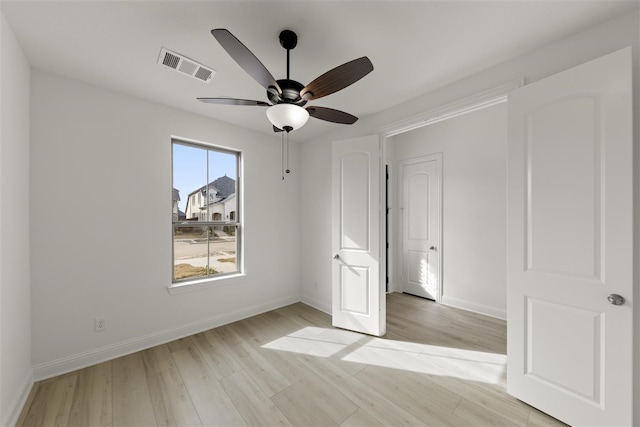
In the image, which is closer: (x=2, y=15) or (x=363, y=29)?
(x=2, y=15)

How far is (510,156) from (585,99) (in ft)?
1.58

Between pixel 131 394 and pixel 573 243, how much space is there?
10.8 ft

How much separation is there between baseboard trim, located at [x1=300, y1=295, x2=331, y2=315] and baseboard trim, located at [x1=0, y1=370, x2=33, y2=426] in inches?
112

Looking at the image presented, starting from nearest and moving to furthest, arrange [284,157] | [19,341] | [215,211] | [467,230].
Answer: [19,341] < [215,211] < [467,230] < [284,157]

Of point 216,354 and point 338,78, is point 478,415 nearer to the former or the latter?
point 216,354

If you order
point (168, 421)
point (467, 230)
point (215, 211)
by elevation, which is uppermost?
point (215, 211)

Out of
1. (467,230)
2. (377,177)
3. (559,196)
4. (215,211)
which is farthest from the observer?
(467,230)

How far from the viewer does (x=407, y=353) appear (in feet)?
8.38

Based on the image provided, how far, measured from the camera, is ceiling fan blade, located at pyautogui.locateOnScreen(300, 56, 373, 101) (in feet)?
4.54

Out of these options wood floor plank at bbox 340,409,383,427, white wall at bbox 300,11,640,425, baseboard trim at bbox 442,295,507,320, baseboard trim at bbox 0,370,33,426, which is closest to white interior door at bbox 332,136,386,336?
white wall at bbox 300,11,640,425

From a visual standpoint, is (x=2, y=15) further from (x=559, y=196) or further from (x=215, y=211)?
(x=559, y=196)

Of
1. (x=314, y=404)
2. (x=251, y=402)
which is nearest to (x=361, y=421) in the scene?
(x=314, y=404)

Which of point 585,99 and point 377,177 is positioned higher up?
point 585,99

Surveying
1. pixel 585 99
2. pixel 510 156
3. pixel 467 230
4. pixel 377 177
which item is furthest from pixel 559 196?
pixel 467 230
